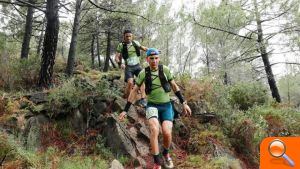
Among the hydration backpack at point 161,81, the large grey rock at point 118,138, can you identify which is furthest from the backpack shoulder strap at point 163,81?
the large grey rock at point 118,138

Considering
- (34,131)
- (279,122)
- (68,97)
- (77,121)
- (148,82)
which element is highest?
(148,82)

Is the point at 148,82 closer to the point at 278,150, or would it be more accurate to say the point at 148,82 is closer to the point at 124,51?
the point at 124,51

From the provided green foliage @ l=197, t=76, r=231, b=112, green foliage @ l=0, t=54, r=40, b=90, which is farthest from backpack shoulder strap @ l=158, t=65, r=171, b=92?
green foliage @ l=0, t=54, r=40, b=90

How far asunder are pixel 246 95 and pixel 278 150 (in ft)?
35.5

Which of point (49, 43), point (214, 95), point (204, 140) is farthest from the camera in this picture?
point (49, 43)

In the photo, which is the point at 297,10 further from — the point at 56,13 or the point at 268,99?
the point at 56,13

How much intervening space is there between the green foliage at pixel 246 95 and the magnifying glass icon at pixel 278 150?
33.7ft

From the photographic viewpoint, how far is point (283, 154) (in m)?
1.75

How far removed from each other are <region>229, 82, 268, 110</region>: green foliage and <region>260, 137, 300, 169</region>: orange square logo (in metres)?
10.3

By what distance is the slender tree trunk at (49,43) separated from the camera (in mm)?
10438

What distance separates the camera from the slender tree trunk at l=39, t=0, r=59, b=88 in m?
10.4

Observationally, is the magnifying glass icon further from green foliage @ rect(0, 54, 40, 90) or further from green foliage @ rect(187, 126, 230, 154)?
green foliage @ rect(0, 54, 40, 90)

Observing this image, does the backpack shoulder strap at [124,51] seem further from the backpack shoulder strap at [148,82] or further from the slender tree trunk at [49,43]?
the slender tree trunk at [49,43]

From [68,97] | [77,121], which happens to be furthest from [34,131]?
[68,97]
